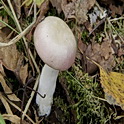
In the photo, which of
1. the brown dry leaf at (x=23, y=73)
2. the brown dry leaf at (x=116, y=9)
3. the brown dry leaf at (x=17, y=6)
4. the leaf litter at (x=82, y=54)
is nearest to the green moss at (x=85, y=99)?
the leaf litter at (x=82, y=54)

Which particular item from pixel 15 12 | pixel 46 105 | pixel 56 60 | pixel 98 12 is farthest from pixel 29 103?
pixel 98 12

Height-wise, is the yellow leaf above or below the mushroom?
below

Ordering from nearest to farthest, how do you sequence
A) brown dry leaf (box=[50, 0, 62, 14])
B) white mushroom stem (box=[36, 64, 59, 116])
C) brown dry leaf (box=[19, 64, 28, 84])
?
white mushroom stem (box=[36, 64, 59, 116]) < brown dry leaf (box=[19, 64, 28, 84]) < brown dry leaf (box=[50, 0, 62, 14])

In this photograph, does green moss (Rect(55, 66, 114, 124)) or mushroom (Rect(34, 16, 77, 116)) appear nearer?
mushroom (Rect(34, 16, 77, 116))

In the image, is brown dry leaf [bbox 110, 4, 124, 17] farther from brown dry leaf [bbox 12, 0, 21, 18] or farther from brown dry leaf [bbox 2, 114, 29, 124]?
brown dry leaf [bbox 2, 114, 29, 124]

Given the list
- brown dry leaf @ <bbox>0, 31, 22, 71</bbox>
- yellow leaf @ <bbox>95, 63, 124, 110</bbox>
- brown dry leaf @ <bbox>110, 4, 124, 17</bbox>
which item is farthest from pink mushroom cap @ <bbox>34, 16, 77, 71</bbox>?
→ brown dry leaf @ <bbox>110, 4, 124, 17</bbox>

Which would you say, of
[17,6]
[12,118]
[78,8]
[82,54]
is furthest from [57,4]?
[12,118]

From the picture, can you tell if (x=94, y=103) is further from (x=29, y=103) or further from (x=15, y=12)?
(x=15, y=12)
